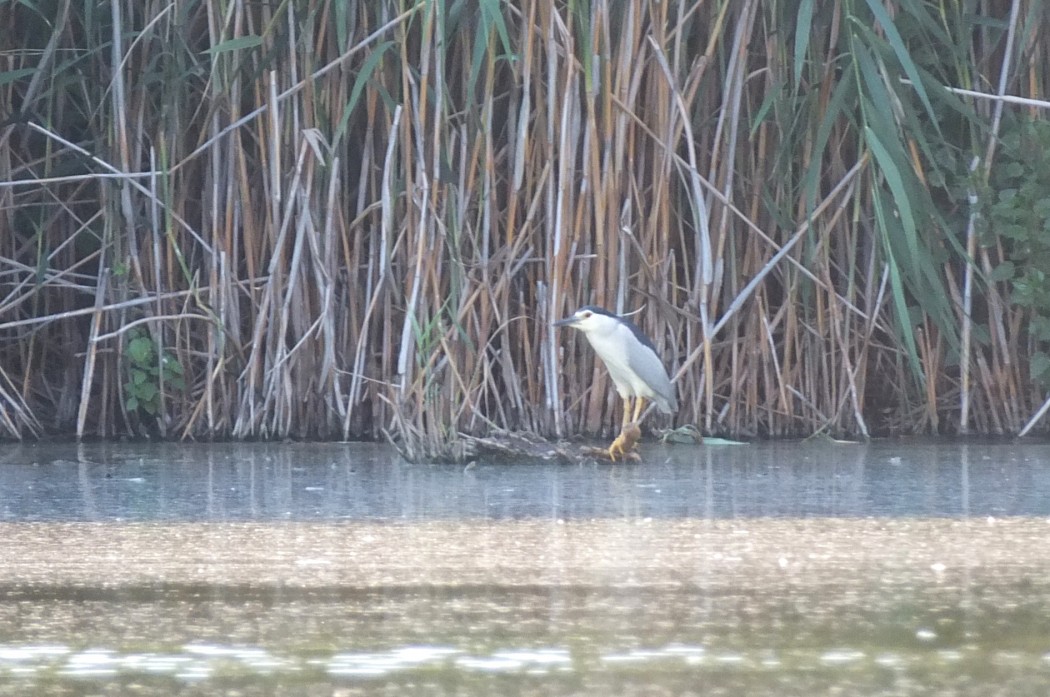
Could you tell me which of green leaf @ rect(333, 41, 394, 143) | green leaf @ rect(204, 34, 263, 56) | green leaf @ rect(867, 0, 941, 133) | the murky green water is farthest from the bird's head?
the murky green water

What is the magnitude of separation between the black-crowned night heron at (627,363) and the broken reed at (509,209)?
203mm

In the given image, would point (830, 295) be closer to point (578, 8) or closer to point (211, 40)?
point (578, 8)

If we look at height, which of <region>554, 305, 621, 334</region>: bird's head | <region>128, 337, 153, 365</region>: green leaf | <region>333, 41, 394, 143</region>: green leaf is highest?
<region>333, 41, 394, 143</region>: green leaf

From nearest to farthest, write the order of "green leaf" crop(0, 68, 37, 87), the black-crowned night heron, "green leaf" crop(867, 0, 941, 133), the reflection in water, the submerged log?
the reflection in water, the submerged log, the black-crowned night heron, "green leaf" crop(867, 0, 941, 133), "green leaf" crop(0, 68, 37, 87)

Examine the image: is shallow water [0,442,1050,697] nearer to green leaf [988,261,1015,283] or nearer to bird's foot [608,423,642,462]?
bird's foot [608,423,642,462]

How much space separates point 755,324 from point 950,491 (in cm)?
148

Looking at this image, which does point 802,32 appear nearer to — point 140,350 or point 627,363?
point 627,363

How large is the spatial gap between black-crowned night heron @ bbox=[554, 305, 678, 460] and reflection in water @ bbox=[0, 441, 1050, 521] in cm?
12

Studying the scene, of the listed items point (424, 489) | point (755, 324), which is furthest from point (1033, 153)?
point (424, 489)

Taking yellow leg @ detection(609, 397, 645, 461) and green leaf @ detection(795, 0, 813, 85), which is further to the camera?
green leaf @ detection(795, 0, 813, 85)

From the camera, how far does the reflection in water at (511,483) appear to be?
345cm

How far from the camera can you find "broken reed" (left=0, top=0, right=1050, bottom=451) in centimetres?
490

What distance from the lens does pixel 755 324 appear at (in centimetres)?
512

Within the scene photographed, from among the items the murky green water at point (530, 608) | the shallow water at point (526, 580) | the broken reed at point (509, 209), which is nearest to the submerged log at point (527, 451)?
the shallow water at point (526, 580)
